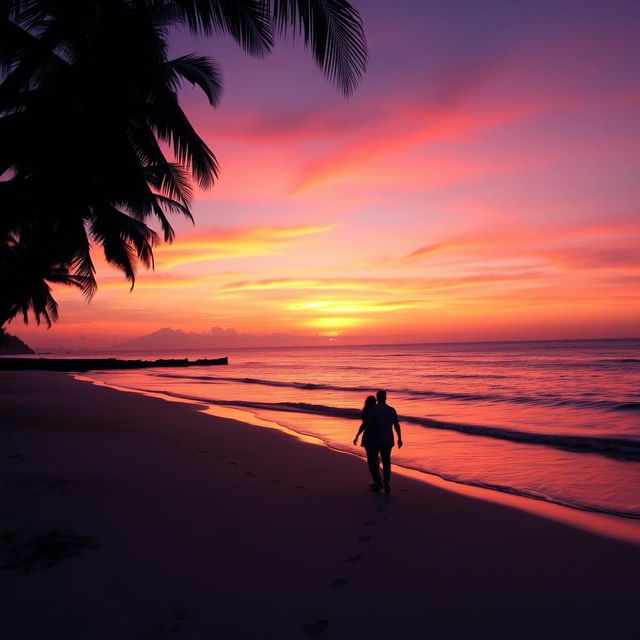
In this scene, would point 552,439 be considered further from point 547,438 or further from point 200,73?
point 200,73

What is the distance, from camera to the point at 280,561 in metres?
5.40

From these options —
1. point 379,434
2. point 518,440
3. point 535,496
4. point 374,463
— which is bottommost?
point 518,440

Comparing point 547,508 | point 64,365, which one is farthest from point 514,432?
point 64,365

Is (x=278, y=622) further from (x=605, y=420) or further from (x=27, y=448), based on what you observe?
(x=605, y=420)

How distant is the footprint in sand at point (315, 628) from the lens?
400cm

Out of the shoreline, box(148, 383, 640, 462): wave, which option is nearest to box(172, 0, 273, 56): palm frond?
the shoreline

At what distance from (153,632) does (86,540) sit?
87.5 inches

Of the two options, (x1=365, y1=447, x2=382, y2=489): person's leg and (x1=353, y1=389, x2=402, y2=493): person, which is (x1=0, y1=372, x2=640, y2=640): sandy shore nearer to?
(x1=365, y1=447, x2=382, y2=489): person's leg

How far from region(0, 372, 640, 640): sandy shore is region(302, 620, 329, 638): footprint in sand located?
0.08 ft

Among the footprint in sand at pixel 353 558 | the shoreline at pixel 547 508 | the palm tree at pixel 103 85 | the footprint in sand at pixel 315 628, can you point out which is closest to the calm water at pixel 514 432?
the shoreline at pixel 547 508

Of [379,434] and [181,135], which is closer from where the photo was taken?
[379,434]

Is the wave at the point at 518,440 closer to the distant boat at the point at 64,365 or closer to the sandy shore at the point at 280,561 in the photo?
the sandy shore at the point at 280,561

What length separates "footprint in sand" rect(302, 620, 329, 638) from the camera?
13.1 ft

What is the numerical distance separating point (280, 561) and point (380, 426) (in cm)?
329
